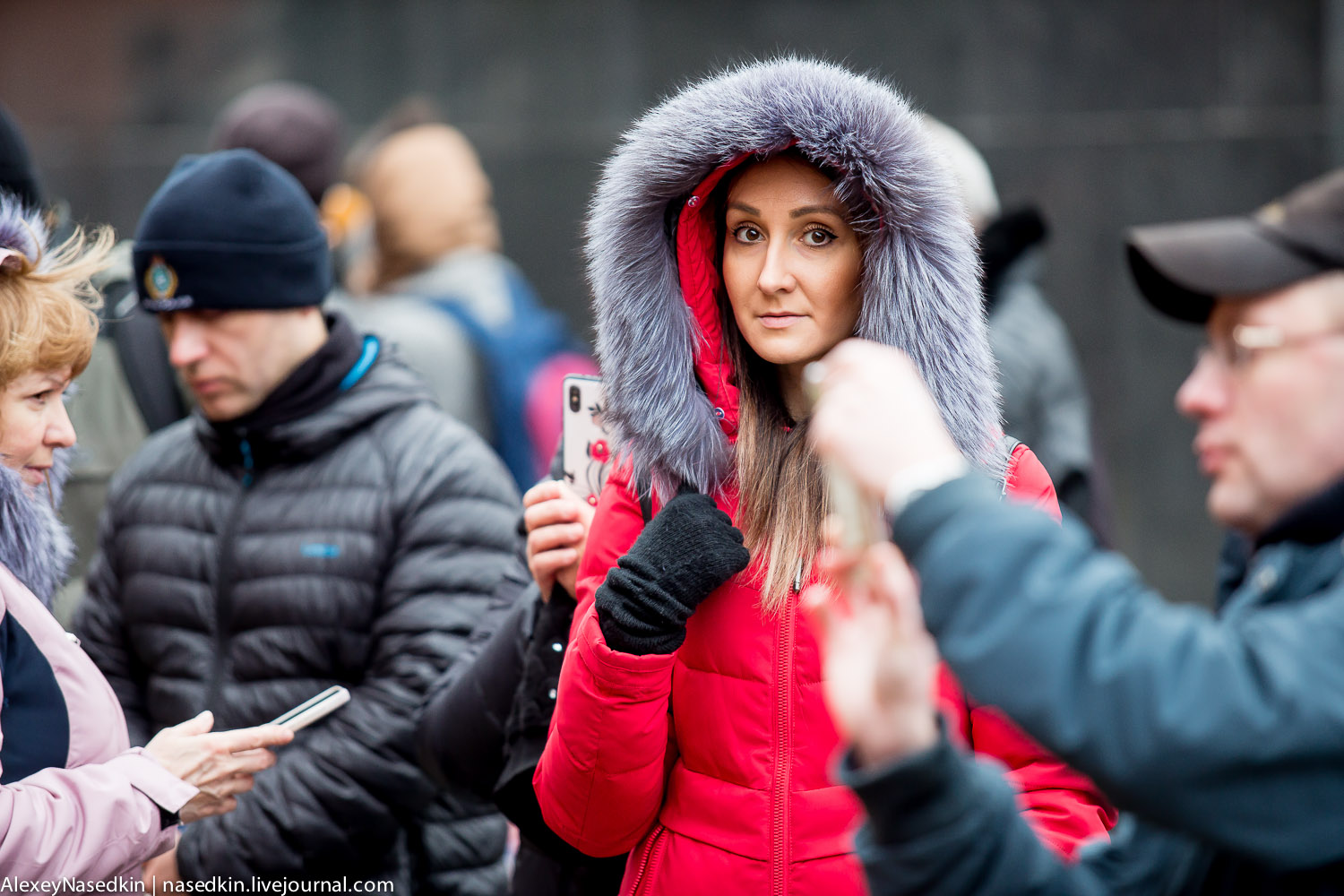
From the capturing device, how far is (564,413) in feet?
8.68

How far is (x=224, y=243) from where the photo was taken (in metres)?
3.01

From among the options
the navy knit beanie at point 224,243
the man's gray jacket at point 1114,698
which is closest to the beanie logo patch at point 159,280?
the navy knit beanie at point 224,243

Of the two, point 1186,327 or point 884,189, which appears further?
point 1186,327

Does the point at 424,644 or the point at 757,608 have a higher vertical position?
the point at 757,608

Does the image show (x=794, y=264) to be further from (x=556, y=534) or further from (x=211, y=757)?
(x=211, y=757)

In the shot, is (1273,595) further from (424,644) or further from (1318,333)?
(424,644)

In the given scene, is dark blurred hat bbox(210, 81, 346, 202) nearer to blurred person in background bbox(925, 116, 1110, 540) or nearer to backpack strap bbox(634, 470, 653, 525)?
blurred person in background bbox(925, 116, 1110, 540)

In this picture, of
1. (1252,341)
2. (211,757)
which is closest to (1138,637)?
(1252,341)

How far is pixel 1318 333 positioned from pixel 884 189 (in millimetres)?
914

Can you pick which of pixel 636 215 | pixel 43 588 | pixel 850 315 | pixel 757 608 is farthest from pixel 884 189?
pixel 43 588

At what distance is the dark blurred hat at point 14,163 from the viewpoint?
349 centimetres

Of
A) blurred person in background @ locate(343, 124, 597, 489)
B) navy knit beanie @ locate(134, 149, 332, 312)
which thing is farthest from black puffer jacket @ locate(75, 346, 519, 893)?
blurred person in background @ locate(343, 124, 597, 489)

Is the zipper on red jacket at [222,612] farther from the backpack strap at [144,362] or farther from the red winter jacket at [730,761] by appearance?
the red winter jacket at [730,761]

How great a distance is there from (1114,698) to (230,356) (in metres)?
2.35
